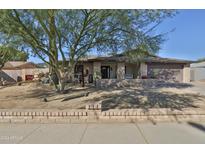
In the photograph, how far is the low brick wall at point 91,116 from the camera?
6145mm

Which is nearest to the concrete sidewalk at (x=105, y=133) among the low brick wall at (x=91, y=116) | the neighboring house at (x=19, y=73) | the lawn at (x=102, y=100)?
the low brick wall at (x=91, y=116)

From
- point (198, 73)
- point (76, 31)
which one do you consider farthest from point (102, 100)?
point (198, 73)

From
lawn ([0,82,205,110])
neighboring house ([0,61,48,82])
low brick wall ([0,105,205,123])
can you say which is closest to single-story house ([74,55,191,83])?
neighboring house ([0,61,48,82])

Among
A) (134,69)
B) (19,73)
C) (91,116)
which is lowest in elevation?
(91,116)

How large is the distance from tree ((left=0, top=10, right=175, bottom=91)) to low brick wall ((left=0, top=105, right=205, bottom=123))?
2962 mm

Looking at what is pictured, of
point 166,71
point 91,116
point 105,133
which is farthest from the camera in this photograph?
point 166,71

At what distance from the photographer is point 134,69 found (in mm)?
25062

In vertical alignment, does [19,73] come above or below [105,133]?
above

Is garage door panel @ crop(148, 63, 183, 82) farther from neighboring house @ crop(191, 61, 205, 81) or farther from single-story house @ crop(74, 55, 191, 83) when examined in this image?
neighboring house @ crop(191, 61, 205, 81)

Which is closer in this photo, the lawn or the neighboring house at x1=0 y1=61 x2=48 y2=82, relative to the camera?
the lawn

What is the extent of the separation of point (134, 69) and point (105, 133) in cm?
2009

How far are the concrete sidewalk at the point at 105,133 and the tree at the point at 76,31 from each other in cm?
342

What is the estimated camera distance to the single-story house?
23766 mm

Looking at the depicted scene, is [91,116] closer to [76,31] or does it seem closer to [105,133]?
[105,133]
